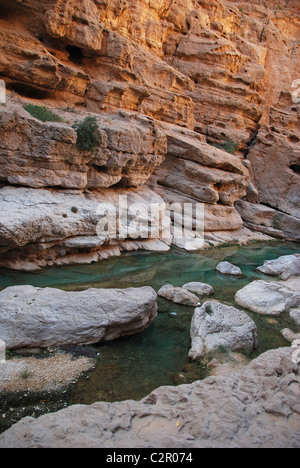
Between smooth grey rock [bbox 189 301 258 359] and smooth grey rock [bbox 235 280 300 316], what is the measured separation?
230 cm

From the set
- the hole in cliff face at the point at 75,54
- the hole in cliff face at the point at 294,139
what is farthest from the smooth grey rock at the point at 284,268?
the hole in cliff face at the point at 75,54

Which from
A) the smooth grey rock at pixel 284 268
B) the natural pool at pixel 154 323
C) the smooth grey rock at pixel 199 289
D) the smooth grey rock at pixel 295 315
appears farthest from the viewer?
the smooth grey rock at pixel 284 268

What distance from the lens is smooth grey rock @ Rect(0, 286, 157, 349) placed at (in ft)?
22.7

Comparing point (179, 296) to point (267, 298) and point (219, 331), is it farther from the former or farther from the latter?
point (267, 298)

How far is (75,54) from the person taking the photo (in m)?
19.2

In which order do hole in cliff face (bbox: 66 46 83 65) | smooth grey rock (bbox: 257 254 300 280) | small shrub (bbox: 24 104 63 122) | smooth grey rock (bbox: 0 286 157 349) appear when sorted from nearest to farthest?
1. smooth grey rock (bbox: 0 286 157 349)
2. small shrub (bbox: 24 104 63 122)
3. smooth grey rock (bbox: 257 254 300 280)
4. hole in cliff face (bbox: 66 46 83 65)

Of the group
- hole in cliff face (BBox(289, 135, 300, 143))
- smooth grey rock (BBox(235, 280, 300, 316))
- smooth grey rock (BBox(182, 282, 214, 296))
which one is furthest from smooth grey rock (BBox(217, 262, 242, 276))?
hole in cliff face (BBox(289, 135, 300, 143))

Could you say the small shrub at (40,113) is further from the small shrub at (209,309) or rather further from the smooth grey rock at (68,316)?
the small shrub at (209,309)

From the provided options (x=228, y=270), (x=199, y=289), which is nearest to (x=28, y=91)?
(x=199, y=289)

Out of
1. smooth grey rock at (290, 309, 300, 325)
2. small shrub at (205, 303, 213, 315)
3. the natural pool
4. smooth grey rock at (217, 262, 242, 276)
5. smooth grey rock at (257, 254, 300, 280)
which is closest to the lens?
the natural pool

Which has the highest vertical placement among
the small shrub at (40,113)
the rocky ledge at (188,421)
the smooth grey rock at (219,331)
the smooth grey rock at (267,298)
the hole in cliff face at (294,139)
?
the hole in cliff face at (294,139)

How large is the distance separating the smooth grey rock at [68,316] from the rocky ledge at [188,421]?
294cm

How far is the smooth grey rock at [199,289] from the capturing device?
1173 centimetres

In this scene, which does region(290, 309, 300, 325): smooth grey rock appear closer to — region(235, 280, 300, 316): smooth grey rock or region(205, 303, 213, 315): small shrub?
region(235, 280, 300, 316): smooth grey rock
